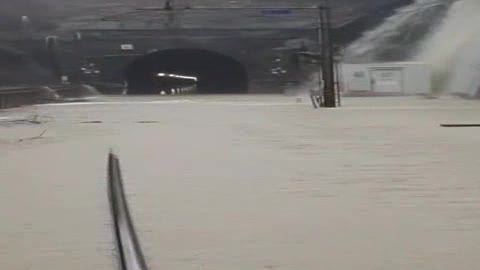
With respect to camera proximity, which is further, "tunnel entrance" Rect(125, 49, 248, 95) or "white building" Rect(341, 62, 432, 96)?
"tunnel entrance" Rect(125, 49, 248, 95)

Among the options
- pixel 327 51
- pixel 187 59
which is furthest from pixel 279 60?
pixel 327 51

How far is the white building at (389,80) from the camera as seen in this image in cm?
3438

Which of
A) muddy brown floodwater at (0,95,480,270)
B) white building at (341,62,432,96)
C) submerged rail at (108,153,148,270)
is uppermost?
submerged rail at (108,153,148,270)

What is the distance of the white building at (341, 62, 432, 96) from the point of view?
34.4m

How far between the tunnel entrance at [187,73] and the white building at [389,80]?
963 centimetres

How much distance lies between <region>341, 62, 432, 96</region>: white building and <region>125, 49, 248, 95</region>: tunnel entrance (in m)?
9.63

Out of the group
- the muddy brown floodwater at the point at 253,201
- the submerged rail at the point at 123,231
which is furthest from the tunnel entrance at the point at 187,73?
the submerged rail at the point at 123,231

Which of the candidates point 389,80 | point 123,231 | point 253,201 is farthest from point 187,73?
point 123,231

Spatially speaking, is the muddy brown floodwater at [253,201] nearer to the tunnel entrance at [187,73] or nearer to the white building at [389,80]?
the white building at [389,80]

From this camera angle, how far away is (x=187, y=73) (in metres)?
46.6

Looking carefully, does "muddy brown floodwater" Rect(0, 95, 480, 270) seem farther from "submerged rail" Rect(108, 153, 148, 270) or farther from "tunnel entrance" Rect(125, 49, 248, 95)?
"tunnel entrance" Rect(125, 49, 248, 95)

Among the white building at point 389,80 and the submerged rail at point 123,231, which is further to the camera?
the white building at point 389,80

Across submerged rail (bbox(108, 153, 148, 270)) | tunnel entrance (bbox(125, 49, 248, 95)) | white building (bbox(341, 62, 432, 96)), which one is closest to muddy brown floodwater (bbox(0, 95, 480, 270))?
submerged rail (bbox(108, 153, 148, 270))

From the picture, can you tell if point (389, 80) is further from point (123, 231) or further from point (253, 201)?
point (123, 231)
